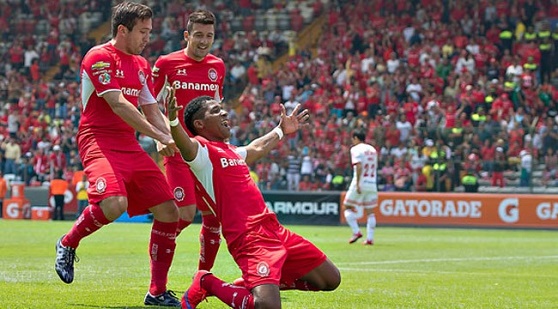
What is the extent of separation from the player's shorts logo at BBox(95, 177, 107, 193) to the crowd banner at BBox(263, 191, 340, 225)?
2254 cm

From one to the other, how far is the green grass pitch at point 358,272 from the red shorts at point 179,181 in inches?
36.4

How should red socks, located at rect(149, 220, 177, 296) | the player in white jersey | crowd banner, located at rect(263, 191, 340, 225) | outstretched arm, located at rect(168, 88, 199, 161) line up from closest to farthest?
outstretched arm, located at rect(168, 88, 199, 161) → red socks, located at rect(149, 220, 177, 296) → the player in white jersey → crowd banner, located at rect(263, 191, 340, 225)

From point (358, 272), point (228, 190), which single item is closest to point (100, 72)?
point (228, 190)

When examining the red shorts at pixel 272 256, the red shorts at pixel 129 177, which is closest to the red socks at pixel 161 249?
the red shorts at pixel 129 177

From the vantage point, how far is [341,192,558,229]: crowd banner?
98.2 ft

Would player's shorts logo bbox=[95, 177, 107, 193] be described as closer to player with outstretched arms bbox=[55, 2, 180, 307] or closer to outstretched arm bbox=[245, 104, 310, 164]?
player with outstretched arms bbox=[55, 2, 180, 307]

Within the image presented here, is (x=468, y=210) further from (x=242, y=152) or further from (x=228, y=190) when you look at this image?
(x=228, y=190)

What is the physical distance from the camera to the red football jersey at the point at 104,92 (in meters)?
9.75

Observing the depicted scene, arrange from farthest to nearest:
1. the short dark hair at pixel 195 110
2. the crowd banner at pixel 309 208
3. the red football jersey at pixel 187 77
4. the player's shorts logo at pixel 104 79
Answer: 1. the crowd banner at pixel 309 208
2. the red football jersey at pixel 187 77
3. the player's shorts logo at pixel 104 79
4. the short dark hair at pixel 195 110

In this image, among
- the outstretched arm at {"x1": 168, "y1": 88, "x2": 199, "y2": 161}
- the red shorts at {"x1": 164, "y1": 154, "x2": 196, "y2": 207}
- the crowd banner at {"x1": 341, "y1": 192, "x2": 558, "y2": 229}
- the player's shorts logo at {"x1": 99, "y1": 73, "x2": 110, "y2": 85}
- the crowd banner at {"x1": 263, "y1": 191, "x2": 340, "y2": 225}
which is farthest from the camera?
the crowd banner at {"x1": 263, "y1": 191, "x2": 340, "y2": 225}

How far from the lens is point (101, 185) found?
9492mm

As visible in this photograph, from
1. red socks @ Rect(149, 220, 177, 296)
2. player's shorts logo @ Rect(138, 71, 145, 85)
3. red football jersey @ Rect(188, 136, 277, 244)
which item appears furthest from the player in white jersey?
red football jersey @ Rect(188, 136, 277, 244)

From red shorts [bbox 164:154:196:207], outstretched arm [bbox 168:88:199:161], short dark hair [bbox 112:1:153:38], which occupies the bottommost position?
red shorts [bbox 164:154:196:207]

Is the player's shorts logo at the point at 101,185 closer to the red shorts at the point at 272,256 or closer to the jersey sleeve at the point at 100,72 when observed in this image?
the jersey sleeve at the point at 100,72
